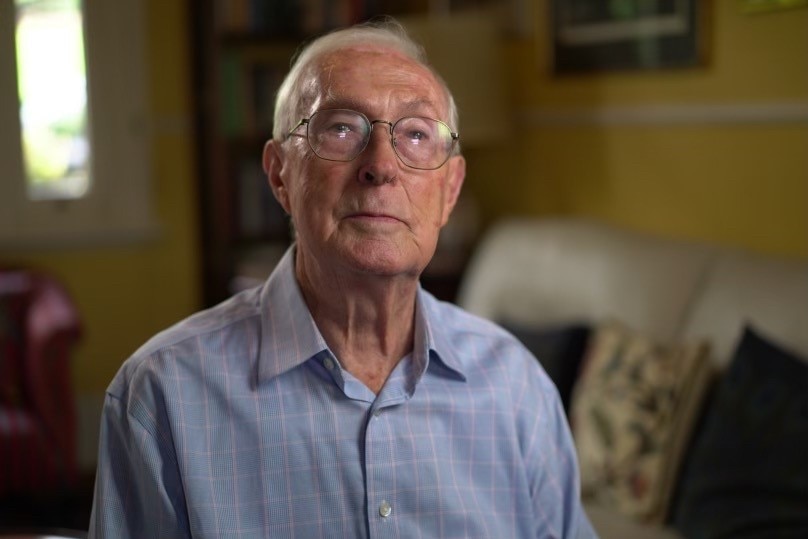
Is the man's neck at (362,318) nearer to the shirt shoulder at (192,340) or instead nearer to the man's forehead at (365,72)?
the shirt shoulder at (192,340)

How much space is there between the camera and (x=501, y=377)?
1.42 meters

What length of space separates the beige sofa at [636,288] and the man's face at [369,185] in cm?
106

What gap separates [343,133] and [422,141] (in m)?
0.11

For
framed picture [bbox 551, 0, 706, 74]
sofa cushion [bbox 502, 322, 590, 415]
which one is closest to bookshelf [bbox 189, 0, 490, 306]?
framed picture [bbox 551, 0, 706, 74]

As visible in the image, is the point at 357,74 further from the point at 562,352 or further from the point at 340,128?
the point at 562,352

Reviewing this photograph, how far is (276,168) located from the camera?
1.46 metres

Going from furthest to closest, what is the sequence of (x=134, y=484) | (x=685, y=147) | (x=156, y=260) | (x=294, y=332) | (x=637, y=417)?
(x=156, y=260), (x=685, y=147), (x=637, y=417), (x=294, y=332), (x=134, y=484)

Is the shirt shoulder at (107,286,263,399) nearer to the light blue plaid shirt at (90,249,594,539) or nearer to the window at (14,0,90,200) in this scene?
the light blue plaid shirt at (90,249,594,539)

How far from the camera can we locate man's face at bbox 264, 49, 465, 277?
129 cm

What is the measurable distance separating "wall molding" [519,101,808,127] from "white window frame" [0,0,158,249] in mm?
1661

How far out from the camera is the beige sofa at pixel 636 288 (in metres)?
2.14

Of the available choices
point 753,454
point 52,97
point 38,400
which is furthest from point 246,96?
point 753,454

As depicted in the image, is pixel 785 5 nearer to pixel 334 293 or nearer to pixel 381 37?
pixel 381 37

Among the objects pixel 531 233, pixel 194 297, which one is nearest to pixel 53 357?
pixel 194 297
